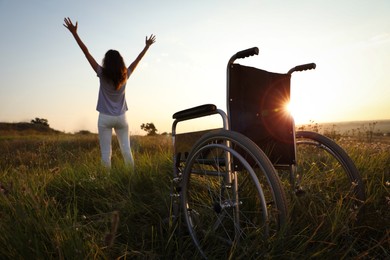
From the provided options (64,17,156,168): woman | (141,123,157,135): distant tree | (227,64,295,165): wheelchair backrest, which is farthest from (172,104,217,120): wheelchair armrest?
(141,123,157,135): distant tree

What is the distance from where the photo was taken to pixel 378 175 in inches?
127

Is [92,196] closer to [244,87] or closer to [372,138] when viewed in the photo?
[244,87]

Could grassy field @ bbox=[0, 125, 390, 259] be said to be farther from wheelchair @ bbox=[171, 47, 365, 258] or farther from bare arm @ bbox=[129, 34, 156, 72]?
bare arm @ bbox=[129, 34, 156, 72]

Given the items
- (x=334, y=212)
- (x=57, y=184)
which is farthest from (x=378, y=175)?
(x=57, y=184)

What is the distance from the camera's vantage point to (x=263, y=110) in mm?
2201

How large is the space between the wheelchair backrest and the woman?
2.59 m

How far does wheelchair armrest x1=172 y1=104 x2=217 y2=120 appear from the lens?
1.99m

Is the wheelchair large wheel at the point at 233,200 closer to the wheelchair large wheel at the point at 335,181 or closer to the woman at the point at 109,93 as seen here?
the wheelchair large wheel at the point at 335,181

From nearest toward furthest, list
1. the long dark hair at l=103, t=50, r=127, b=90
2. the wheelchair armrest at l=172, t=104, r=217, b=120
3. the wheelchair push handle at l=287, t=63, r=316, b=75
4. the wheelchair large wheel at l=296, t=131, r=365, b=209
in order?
the wheelchair armrest at l=172, t=104, r=217, b=120 → the wheelchair large wheel at l=296, t=131, r=365, b=209 → the wheelchair push handle at l=287, t=63, r=316, b=75 → the long dark hair at l=103, t=50, r=127, b=90

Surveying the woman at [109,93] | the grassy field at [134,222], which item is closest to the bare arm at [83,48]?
the woman at [109,93]

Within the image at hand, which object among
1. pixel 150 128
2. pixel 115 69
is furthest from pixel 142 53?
pixel 150 128

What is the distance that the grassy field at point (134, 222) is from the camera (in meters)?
1.70

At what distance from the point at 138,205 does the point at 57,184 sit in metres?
1.26

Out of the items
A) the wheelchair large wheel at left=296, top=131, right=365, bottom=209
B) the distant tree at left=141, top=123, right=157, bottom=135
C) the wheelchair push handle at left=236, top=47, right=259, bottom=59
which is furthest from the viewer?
the distant tree at left=141, top=123, right=157, bottom=135
